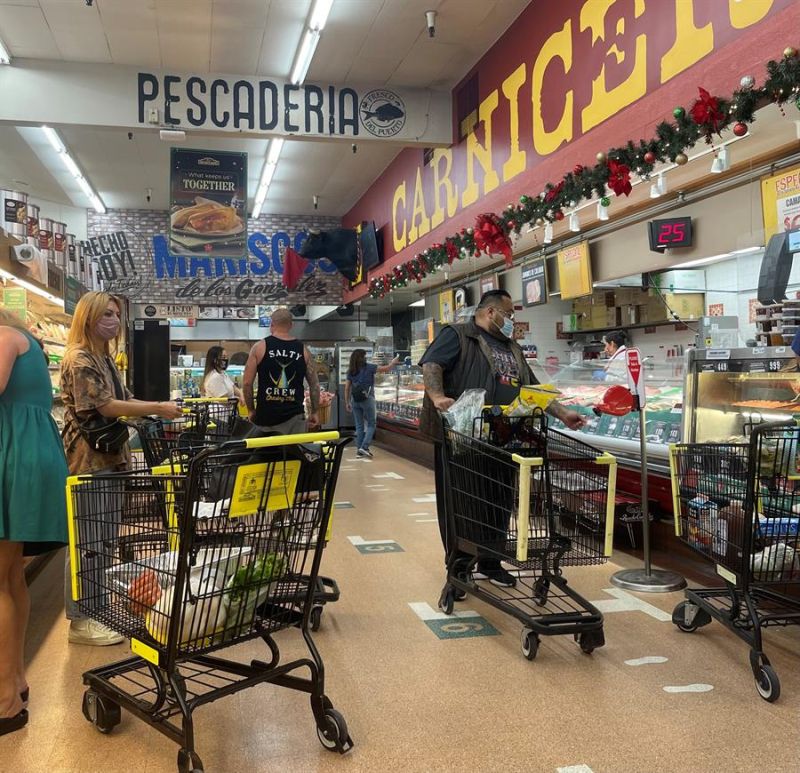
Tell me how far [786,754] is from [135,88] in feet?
24.8

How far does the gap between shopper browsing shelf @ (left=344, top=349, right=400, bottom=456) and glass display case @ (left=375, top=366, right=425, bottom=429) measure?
1.93 feet

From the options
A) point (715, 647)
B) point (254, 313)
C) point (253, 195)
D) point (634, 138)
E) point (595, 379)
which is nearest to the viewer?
point (715, 647)

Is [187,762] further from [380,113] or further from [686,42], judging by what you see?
[380,113]

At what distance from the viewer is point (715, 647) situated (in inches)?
128

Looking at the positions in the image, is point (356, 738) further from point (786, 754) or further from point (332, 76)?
point (332, 76)

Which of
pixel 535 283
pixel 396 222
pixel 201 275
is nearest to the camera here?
pixel 535 283

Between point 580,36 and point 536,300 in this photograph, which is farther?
point 536,300

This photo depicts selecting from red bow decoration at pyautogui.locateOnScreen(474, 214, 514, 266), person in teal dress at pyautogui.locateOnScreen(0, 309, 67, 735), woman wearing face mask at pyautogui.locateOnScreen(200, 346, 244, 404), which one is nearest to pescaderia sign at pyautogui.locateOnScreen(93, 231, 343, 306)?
woman wearing face mask at pyautogui.locateOnScreen(200, 346, 244, 404)

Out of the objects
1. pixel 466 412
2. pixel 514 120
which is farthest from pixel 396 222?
pixel 466 412

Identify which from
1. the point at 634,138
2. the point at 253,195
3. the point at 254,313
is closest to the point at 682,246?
the point at 634,138

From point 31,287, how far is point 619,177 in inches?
184

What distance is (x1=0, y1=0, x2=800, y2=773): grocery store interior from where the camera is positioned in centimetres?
241

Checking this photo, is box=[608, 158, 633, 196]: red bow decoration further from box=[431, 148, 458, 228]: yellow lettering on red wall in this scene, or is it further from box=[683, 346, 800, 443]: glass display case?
box=[431, 148, 458, 228]: yellow lettering on red wall

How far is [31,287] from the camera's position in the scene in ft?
20.5
